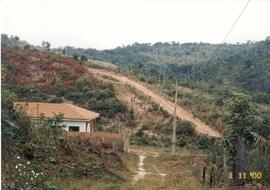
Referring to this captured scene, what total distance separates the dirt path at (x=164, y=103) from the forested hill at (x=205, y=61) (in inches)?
559

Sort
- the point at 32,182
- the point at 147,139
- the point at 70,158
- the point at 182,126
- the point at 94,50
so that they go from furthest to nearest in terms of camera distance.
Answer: the point at 94,50 → the point at 182,126 → the point at 147,139 → the point at 70,158 → the point at 32,182

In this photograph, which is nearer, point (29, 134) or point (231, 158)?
point (29, 134)

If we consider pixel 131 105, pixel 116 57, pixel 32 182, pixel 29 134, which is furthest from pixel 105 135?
pixel 116 57

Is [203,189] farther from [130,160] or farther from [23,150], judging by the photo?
[130,160]

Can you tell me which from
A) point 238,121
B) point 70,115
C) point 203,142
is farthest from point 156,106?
point 238,121

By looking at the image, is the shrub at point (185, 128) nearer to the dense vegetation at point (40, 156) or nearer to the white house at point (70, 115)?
the white house at point (70, 115)

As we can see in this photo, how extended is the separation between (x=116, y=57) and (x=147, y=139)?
79.1 metres

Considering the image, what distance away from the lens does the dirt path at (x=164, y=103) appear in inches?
1706

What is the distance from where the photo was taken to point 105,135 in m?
25.3

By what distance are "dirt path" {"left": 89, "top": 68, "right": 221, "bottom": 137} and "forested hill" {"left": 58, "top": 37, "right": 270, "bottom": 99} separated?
14.2 meters

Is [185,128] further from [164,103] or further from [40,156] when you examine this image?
[40,156]

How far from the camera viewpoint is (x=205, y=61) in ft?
307

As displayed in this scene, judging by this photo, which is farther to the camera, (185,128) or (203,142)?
(185,128)

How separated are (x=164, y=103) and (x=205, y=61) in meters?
46.2
